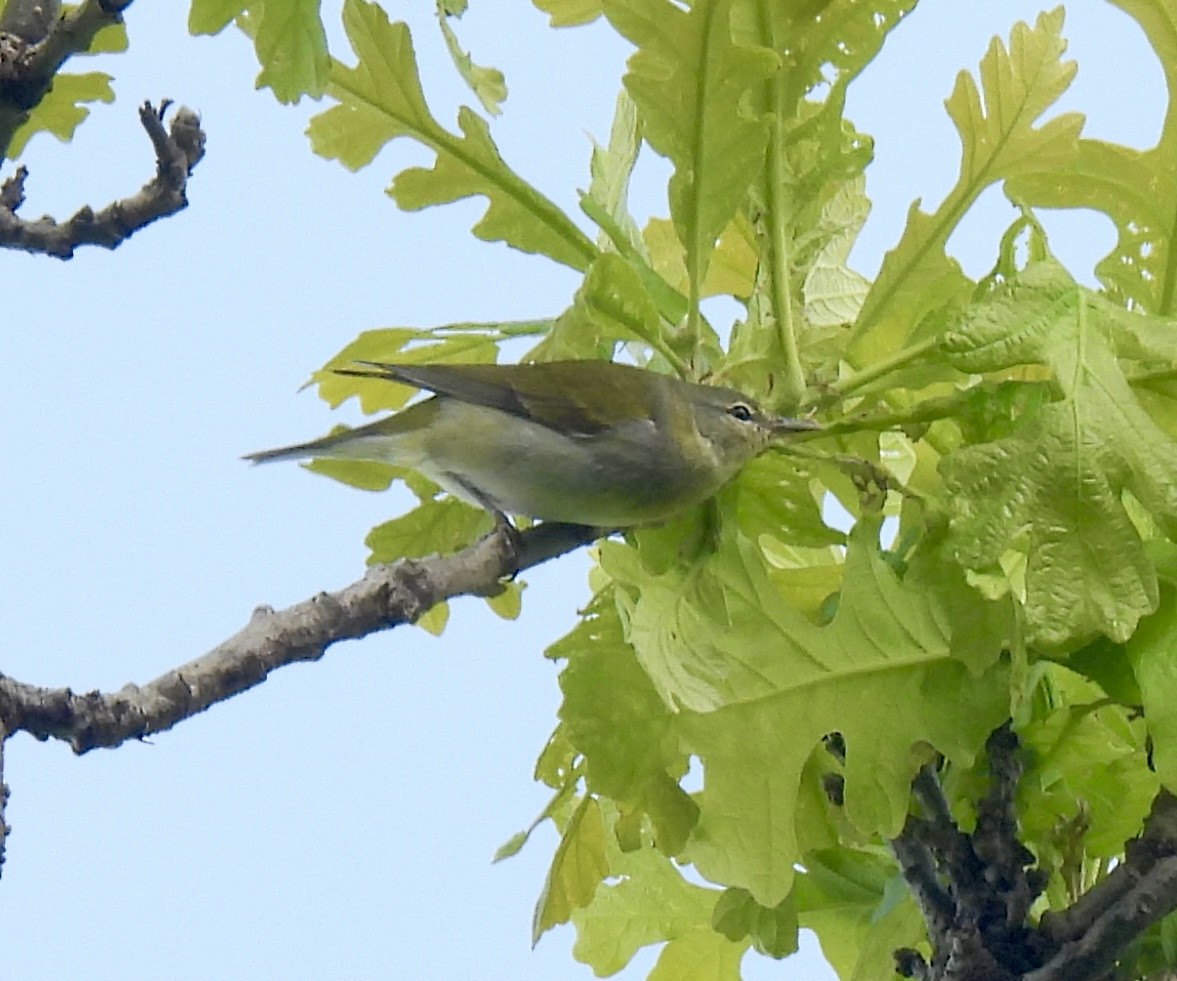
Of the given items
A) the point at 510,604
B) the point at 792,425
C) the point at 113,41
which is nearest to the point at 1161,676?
the point at 792,425

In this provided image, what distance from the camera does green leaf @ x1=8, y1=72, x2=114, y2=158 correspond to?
0.83 meters

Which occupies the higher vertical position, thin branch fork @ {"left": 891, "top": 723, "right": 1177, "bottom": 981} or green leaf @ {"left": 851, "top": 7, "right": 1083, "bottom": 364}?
green leaf @ {"left": 851, "top": 7, "right": 1083, "bottom": 364}

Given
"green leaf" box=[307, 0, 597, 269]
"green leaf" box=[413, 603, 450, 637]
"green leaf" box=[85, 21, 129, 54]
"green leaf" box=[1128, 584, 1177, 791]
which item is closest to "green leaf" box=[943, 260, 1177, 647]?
"green leaf" box=[1128, 584, 1177, 791]

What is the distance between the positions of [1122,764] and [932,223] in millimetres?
301

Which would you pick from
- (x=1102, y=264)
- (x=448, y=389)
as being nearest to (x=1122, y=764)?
(x=1102, y=264)

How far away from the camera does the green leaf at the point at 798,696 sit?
0.66 metres

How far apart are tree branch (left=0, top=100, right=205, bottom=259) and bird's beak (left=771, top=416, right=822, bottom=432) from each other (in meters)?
0.30

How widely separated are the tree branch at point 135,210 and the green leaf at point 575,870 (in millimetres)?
400

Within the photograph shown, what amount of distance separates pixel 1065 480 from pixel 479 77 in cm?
41

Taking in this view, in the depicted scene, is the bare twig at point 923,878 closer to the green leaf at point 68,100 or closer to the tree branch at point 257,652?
the tree branch at point 257,652

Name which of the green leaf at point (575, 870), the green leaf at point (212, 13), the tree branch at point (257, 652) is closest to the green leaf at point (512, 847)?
the green leaf at point (575, 870)

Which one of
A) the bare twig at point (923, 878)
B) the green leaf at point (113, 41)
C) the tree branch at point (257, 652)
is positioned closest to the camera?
the tree branch at point (257, 652)

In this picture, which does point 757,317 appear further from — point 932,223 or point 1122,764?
point 1122,764

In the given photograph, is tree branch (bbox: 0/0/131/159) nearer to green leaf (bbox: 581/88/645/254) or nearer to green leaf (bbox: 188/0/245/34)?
green leaf (bbox: 188/0/245/34)
